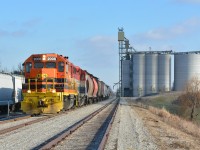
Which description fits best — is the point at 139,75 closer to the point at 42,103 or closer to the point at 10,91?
the point at 10,91

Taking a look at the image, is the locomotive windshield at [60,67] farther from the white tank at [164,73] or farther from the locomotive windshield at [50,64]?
the white tank at [164,73]

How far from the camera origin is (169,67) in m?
140

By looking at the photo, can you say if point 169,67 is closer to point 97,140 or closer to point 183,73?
point 183,73

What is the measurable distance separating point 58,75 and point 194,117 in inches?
1571

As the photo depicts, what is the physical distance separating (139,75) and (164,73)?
30.2ft

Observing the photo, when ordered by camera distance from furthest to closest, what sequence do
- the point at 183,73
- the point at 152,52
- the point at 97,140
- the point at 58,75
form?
the point at 152,52, the point at 183,73, the point at 58,75, the point at 97,140

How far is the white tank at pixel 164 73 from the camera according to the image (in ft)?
453

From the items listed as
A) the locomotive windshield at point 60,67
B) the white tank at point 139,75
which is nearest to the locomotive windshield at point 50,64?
the locomotive windshield at point 60,67

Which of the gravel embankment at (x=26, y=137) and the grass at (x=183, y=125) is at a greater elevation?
the gravel embankment at (x=26, y=137)

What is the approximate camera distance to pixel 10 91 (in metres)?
29.8

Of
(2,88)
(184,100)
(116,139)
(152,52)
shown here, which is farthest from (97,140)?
(152,52)

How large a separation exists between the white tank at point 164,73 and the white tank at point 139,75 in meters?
6.26

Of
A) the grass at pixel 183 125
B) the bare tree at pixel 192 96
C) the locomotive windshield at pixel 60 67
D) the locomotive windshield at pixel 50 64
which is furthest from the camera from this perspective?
the bare tree at pixel 192 96

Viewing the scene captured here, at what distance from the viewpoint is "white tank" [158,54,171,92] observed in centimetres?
13812
